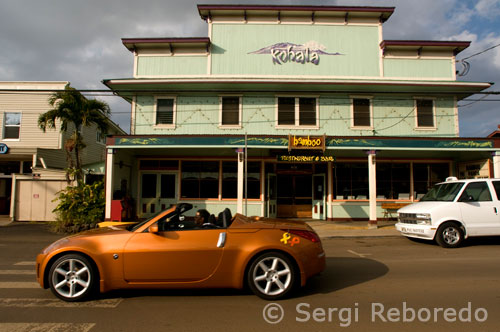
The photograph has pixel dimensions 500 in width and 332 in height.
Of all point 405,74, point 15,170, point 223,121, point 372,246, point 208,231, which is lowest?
point 372,246

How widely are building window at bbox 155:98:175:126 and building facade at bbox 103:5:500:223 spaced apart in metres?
0.05

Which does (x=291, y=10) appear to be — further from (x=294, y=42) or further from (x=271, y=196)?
(x=271, y=196)

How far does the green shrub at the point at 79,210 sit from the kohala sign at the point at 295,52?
1016 cm

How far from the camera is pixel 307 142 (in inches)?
531

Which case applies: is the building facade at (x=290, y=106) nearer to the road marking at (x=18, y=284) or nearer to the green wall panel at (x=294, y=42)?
the green wall panel at (x=294, y=42)

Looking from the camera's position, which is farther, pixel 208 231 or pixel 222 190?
pixel 222 190

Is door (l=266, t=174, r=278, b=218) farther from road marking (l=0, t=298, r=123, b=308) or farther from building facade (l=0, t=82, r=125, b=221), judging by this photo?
road marking (l=0, t=298, r=123, b=308)

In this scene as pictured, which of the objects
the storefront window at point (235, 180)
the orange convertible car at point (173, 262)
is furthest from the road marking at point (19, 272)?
the storefront window at point (235, 180)

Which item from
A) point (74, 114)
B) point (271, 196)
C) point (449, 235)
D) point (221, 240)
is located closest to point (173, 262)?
point (221, 240)

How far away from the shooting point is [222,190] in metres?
16.3

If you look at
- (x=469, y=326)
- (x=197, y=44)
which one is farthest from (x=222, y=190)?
(x=469, y=326)

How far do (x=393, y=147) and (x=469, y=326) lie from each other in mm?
10698

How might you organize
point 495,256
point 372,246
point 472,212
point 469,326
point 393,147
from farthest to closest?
1. point 393,147
2. point 372,246
3. point 472,212
4. point 495,256
5. point 469,326

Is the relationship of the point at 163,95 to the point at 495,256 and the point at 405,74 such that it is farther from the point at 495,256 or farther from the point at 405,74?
the point at 495,256
